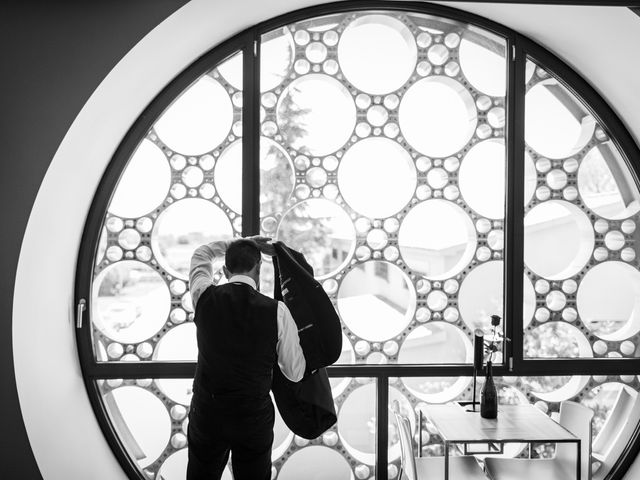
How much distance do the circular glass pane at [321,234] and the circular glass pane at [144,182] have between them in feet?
2.52

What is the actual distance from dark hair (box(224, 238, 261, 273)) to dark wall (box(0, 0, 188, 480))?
3.12ft

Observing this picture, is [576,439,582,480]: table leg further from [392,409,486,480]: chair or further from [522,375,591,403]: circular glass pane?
[522,375,591,403]: circular glass pane

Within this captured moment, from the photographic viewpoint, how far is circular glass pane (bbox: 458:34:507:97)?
307 centimetres

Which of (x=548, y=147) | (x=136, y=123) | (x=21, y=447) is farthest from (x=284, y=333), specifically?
(x=548, y=147)

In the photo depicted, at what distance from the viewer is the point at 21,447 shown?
2391 mm

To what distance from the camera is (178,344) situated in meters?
3.05

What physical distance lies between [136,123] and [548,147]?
2494 millimetres

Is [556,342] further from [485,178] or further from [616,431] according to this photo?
[485,178]

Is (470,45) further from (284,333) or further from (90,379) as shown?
(90,379)

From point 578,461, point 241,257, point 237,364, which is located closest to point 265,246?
point 241,257

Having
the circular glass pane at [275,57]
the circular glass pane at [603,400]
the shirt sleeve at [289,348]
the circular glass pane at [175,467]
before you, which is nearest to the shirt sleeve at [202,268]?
the shirt sleeve at [289,348]

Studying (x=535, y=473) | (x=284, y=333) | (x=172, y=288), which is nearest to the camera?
(x=284, y=333)

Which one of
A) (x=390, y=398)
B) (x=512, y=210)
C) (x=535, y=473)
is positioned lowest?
(x=535, y=473)

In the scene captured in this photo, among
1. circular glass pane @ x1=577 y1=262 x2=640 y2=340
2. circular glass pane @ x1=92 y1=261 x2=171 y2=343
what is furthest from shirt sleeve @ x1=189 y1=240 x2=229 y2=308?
circular glass pane @ x1=577 y1=262 x2=640 y2=340
